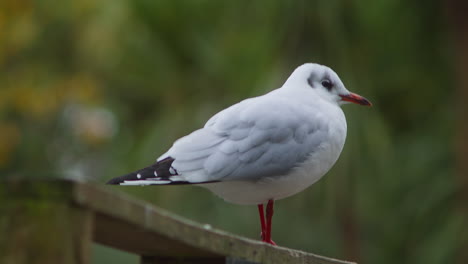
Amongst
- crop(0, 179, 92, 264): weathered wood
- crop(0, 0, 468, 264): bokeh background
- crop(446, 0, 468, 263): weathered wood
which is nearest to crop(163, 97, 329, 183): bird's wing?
crop(0, 179, 92, 264): weathered wood

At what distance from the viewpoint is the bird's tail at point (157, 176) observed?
2.96m

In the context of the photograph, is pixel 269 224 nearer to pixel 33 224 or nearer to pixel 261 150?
Result: pixel 261 150

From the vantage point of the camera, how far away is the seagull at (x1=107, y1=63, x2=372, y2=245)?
3221mm

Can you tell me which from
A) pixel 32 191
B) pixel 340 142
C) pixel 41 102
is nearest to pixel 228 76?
pixel 41 102

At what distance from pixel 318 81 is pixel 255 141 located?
38 cm

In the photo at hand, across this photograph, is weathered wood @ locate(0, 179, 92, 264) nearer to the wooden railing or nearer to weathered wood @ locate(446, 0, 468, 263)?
the wooden railing

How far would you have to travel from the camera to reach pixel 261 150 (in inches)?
130

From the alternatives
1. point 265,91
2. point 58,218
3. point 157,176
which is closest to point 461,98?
point 265,91

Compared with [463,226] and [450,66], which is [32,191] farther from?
[450,66]

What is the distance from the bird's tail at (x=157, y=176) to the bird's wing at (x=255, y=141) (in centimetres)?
4

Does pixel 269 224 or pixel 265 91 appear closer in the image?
pixel 269 224

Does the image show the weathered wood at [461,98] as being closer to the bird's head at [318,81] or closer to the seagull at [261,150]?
the bird's head at [318,81]

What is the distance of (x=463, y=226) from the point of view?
9047 millimetres

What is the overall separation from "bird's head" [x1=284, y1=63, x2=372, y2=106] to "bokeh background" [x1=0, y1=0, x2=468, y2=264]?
514 cm
